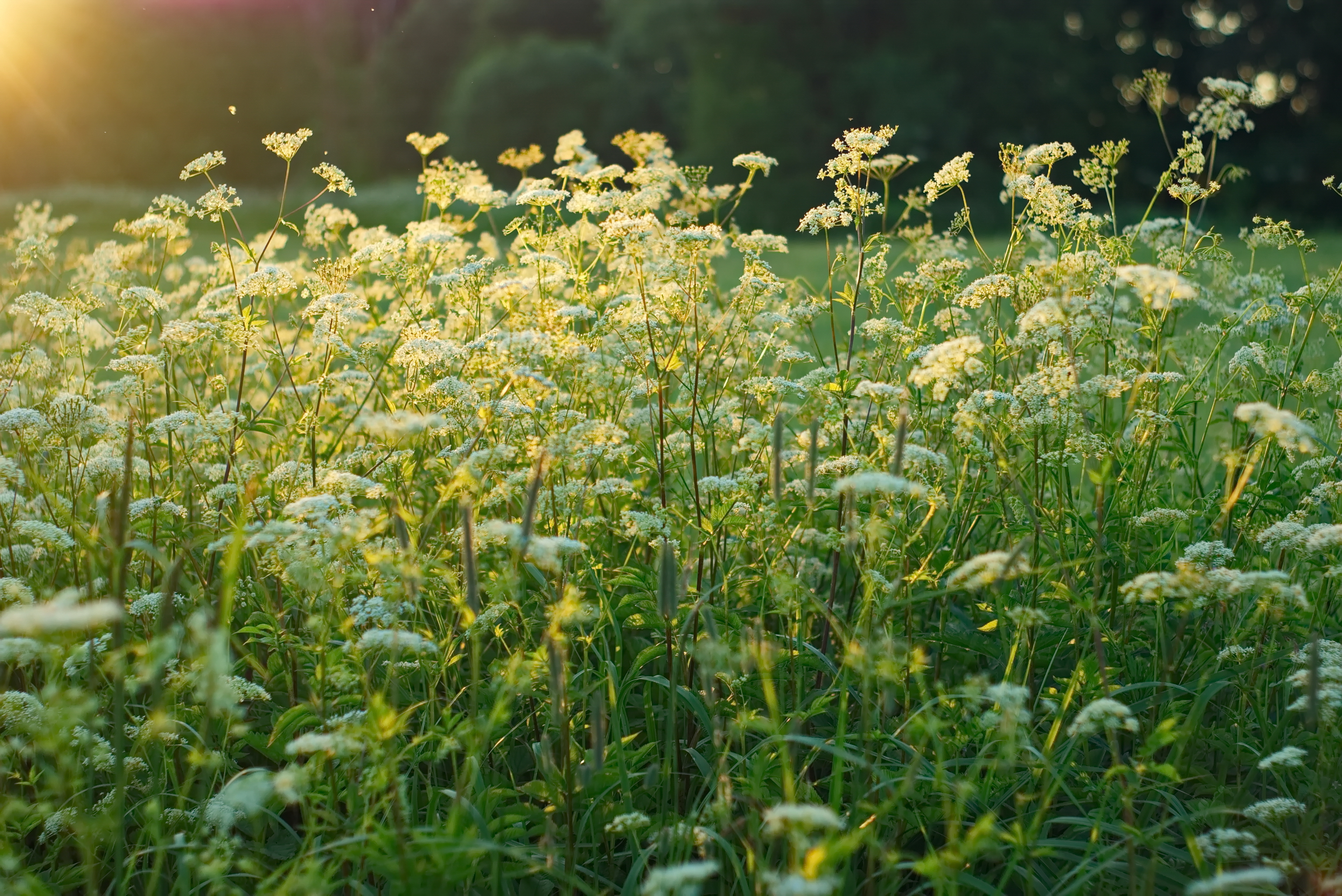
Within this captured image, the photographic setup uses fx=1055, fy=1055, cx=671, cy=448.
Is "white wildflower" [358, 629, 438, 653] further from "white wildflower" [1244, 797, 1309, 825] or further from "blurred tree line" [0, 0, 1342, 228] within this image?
"blurred tree line" [0, 0, 1342, 228]

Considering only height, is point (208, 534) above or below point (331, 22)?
below

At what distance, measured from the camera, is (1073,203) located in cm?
372

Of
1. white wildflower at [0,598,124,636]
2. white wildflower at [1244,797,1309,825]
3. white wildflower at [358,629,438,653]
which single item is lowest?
white wildflower at [1244,797,1309,825]

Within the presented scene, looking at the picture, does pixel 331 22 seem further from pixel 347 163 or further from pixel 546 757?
pixel 546 757

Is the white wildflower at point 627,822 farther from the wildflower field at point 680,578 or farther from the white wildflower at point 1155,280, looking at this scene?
the white wildflower at point 1155,280

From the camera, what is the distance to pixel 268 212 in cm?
2992

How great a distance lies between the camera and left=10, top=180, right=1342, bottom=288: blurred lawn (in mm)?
19969

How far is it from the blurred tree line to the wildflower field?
25.3 m

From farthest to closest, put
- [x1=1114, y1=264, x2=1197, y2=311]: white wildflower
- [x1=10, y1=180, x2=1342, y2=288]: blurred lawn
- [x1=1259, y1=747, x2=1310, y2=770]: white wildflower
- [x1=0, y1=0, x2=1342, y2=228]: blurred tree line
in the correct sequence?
[x1=0, y1=0, x2=1342, y2=228]: blurred tree line, [x1=10, y1=180, x2=1342, y2=288]: blurred lawn, [x1=1114, y1=264, x2=1197, y2=311]: white wildflower, [x1=1259, y1=747, x2=1310, y2=770]: white wildflower

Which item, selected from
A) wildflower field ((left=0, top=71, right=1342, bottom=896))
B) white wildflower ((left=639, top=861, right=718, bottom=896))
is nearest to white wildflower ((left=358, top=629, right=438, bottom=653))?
wildflower field ((left=0, top=71, right=1342, bottom=896))

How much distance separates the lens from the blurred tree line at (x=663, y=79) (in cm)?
3444

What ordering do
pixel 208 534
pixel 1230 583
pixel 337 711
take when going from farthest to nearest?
pixel 208 534 < pixel 337 711 < pixel 1230 583

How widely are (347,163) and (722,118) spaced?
57.7 feet

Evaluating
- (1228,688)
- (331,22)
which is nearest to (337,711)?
(1228,688)
